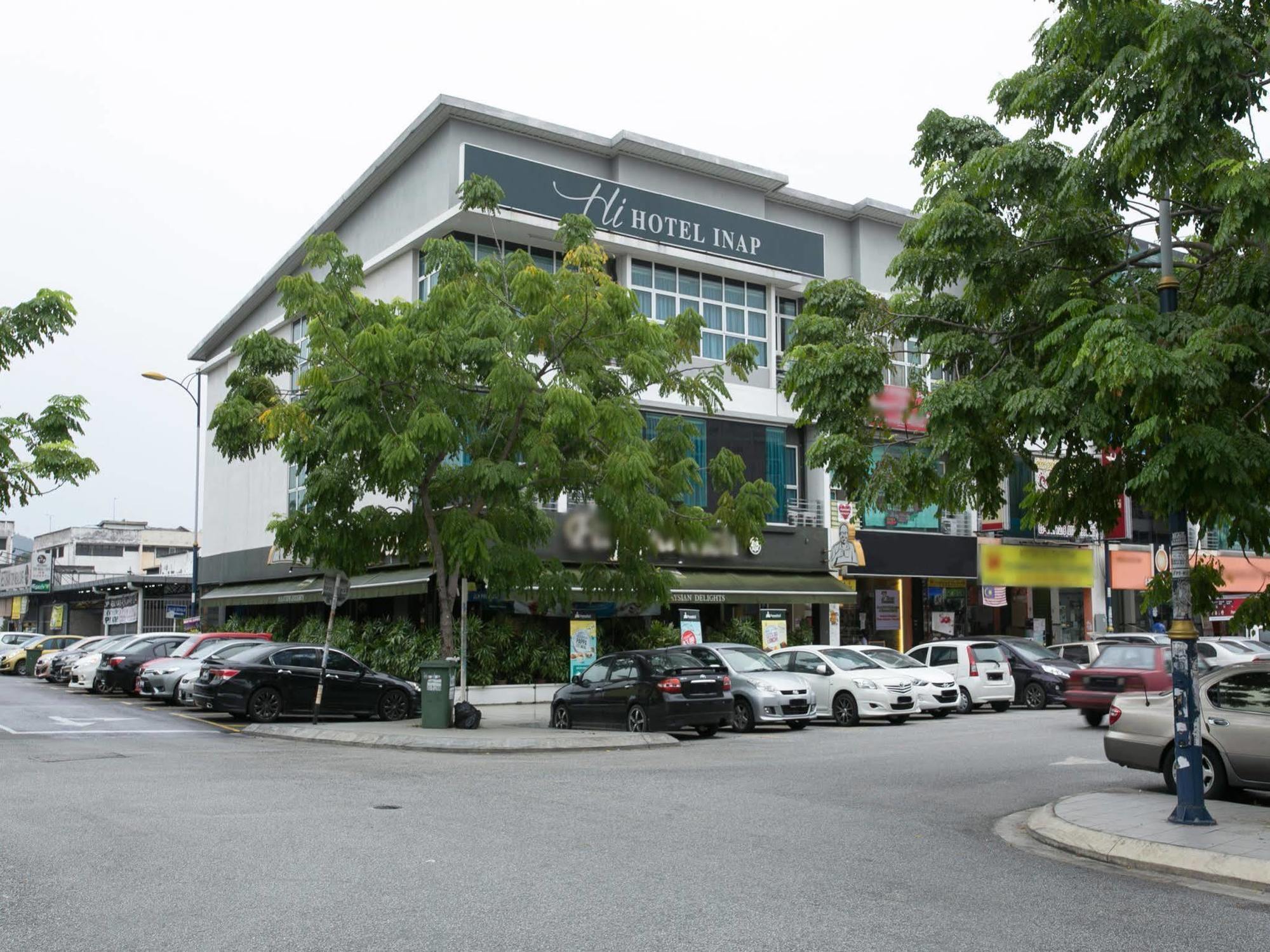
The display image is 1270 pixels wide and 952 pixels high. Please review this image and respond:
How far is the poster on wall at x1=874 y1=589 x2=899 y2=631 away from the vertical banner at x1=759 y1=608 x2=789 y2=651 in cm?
604

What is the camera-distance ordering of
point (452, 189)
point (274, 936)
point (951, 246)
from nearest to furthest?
point (274, 936)
point (951, 246)
point (452, 189)

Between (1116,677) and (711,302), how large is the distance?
53.3 ft

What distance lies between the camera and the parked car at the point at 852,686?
22203mm

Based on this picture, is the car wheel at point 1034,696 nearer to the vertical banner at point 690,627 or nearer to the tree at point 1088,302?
the vertical banner at point 690,627

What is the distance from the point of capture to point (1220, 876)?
8484 millimetres

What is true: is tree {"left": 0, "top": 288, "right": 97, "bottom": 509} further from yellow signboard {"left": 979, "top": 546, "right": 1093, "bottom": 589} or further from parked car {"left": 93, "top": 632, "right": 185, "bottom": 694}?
yellow signboard {"left": 979, "top": 546, "right": 1093, "bottom": 589}

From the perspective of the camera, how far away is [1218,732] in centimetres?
1166

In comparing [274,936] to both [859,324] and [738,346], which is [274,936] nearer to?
[859,324]

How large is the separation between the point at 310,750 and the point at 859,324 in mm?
10211

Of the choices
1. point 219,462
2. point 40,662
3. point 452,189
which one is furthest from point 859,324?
point 219,462

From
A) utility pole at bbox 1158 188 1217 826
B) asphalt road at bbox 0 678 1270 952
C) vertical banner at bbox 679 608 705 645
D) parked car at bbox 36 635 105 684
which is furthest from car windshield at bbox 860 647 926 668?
parked car at bbox 36 635 105 684

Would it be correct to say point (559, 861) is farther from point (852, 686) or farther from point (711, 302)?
point (711, 302)

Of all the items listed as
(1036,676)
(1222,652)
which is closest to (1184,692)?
(1222,652)

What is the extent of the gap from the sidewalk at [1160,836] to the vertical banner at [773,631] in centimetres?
1902
